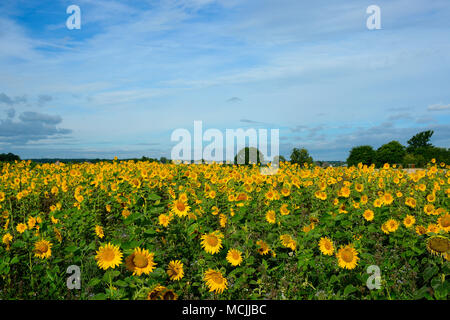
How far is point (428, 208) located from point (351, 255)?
247cm

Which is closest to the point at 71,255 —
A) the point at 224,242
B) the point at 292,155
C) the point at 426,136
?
the point at 224,242

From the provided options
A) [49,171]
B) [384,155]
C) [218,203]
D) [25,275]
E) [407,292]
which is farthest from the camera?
[384,155]

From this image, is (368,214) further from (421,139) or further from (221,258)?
(421,139)

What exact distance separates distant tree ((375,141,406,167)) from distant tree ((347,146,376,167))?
1.46 metres

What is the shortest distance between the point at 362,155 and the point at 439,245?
222 feet

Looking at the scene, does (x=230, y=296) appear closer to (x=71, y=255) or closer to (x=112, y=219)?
(x=71, y=255)

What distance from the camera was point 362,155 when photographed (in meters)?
65.4

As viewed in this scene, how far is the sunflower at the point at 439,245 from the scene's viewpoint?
10.4 ft

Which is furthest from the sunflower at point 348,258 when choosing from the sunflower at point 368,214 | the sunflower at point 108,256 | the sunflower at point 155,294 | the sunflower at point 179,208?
the sunflower at point 108,256

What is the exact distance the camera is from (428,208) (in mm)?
5148

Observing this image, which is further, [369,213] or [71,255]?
[369,213]

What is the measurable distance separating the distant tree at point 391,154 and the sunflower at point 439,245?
67161 millimetres
